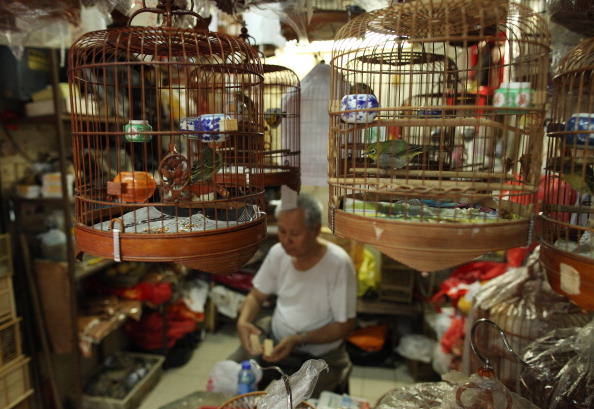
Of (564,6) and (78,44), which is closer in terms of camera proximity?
(78,44)

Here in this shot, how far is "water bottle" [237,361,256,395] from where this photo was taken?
1.94 metres

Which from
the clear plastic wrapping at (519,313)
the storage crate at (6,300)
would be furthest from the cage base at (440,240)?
the storage crate at (6,300)

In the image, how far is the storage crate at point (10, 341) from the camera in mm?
→ 2266

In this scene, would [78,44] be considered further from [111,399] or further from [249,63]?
[111,399]

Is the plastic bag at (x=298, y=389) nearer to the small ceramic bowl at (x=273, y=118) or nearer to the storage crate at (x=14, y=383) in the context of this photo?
the small ceramic bowl at (x=273, y=118)

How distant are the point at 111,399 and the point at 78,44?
2.43 meters

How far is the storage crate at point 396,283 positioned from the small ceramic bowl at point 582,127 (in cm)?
251

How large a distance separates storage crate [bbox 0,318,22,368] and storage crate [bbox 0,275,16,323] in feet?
0.12

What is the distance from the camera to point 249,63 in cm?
122

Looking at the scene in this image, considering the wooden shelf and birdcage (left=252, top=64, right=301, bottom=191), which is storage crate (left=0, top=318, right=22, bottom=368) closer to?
birdcage (left=252, top=64, right=301, bottom=191)

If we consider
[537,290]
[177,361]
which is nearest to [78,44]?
[537,290]

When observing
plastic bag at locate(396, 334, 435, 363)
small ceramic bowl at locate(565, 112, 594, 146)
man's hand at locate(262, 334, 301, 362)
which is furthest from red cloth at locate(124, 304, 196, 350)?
small ceramic bowl at locate(565, 112, 594, 146)

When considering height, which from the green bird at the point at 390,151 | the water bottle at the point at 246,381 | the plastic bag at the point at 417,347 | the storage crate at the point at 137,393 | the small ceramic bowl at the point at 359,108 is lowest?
the storage crate at the point at 137,393

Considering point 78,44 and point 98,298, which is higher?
point 78,44
